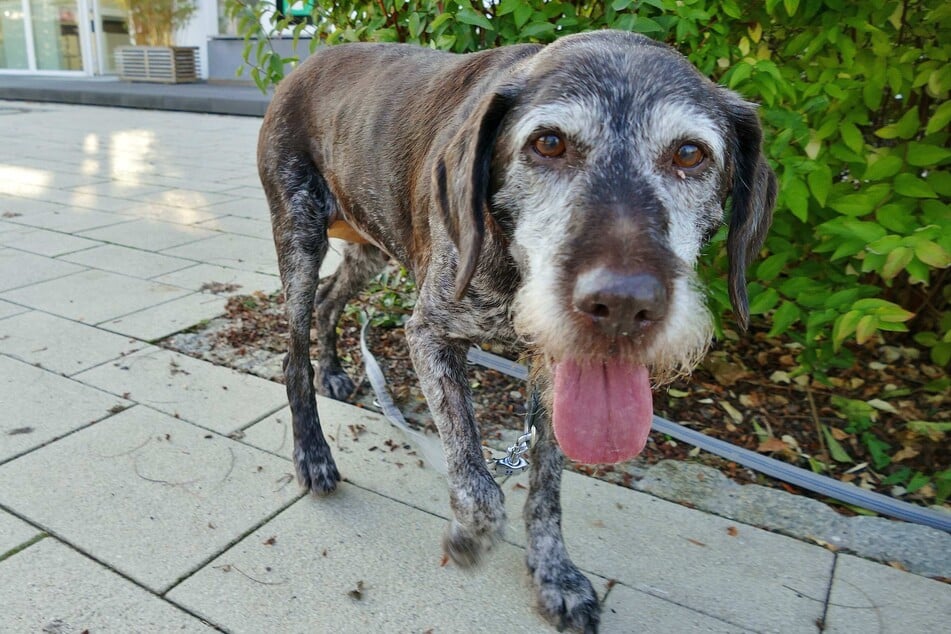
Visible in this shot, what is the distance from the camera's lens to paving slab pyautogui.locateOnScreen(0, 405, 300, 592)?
103 inches

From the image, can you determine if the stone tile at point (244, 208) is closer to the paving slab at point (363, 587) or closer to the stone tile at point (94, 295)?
the stone tile at point (94, 295)

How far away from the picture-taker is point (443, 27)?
144 inches

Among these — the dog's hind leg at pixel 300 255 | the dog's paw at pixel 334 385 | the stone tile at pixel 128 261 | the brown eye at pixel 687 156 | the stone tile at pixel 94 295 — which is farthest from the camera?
the stone tile at pixel 128 261

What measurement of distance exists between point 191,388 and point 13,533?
1.24 metres

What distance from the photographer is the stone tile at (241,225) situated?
6922 mm

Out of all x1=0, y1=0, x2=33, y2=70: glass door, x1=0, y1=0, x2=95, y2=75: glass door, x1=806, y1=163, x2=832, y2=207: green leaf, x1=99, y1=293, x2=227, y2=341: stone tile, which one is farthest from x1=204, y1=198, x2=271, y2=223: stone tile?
x1=0, y1=0, x2=33, y2=70: glass door

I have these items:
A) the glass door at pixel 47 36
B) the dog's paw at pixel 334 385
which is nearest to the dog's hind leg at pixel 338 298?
the dog's paw at pixel 334 385

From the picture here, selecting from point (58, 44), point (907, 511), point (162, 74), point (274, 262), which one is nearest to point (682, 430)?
point (907, 511)

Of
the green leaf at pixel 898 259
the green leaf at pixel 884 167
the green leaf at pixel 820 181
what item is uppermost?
the green leaf at pixel 884 167

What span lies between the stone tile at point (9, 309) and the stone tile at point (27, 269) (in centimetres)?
39

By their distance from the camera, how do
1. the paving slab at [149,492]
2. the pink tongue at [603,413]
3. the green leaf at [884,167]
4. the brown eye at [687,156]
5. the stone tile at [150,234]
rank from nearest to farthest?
the pink tongue at [603,413]
the brown eye at [687,156]
the paving slab at [149,492]
the green leaf at [884,167]
the stone tile at [150,234]

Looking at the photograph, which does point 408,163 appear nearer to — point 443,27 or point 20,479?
point 443,27

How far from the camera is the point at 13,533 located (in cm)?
263

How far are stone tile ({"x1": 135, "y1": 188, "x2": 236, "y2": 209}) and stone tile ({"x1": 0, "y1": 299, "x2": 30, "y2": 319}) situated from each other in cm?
317
